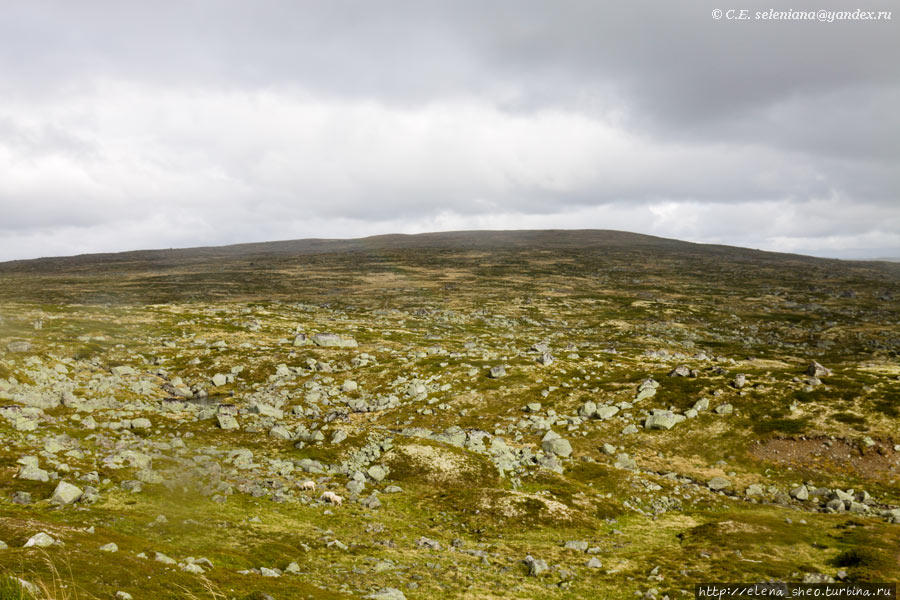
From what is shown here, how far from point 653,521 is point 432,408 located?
2469cm

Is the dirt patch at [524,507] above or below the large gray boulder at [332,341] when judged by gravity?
below

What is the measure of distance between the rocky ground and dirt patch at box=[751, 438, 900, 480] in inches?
6.0

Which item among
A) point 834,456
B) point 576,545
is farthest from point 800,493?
point 576,545

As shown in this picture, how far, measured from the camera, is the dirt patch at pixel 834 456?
3484 centimetres

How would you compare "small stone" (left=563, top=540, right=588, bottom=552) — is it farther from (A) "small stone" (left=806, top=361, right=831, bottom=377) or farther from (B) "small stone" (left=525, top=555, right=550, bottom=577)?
(A) "small stone" (left=806, top=361, right=831, bottom=377)

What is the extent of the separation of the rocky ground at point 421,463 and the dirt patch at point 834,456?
0.15m

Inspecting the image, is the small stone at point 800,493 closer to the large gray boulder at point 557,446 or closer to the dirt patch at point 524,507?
the large gray boulder at point 557,446

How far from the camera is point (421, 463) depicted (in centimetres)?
3494

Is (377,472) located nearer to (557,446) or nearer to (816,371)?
(557,446)

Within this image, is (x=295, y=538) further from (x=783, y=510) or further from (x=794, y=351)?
(x=794, y=351)

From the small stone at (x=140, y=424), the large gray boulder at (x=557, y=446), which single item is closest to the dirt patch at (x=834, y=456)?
the large gray boulder at (x=557, y=446)

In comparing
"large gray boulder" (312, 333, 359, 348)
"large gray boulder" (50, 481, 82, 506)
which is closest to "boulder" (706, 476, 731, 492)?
"large gray boulder" (50, 481, 82, 506)

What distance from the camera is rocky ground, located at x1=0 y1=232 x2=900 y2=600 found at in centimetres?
2128

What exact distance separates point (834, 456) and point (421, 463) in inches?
1241
